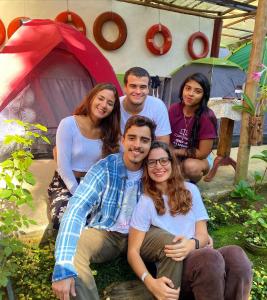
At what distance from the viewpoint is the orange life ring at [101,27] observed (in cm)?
482

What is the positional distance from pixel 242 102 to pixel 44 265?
1986 mm

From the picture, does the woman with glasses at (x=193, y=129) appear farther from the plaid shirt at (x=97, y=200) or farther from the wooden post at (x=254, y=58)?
the plaid shirt at (x=97, y=200)

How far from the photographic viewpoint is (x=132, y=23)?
17.1 feet

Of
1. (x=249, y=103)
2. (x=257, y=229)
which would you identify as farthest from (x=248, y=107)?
(x=257, y=229)

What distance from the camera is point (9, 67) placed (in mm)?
2771

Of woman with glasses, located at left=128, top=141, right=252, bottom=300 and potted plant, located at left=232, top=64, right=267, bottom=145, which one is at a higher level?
potted plant, located at left=232, top=64, right=267, bottom=145

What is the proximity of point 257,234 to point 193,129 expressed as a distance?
32.0 inches

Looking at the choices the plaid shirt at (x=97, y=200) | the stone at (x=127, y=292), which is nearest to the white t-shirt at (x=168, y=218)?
the plaid shirt at (x=97, y=200)

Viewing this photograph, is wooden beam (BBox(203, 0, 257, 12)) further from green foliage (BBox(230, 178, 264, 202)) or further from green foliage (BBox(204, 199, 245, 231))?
green foliage (BBox(204, 199, 245, 231))

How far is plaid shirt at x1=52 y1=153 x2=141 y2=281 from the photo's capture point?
1.27m

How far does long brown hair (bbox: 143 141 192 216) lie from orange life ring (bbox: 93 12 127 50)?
3867 mm

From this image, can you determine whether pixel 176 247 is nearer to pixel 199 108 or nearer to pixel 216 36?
pixel 199 108

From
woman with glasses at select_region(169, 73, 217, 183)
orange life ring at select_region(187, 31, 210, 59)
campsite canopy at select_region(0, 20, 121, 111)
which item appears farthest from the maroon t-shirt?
orange life ring at select_region(187, 31, 210, 59)

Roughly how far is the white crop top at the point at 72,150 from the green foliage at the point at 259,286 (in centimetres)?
109
